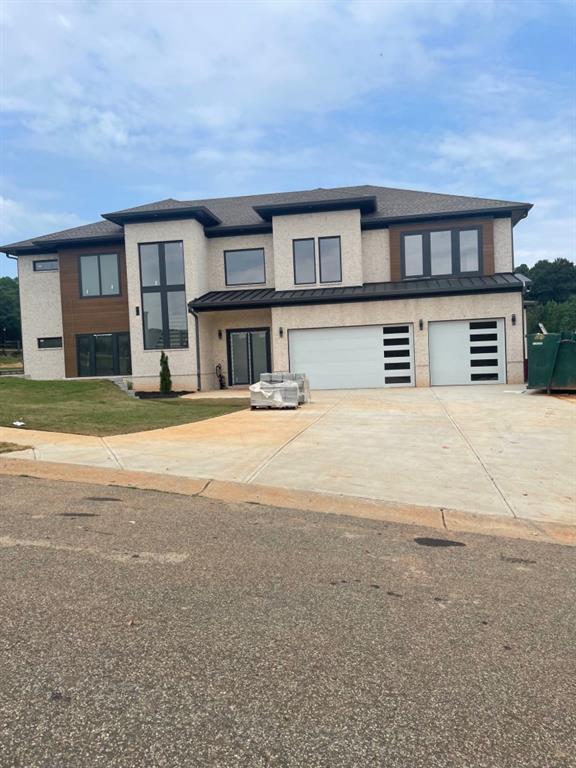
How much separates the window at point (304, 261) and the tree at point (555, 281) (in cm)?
7687

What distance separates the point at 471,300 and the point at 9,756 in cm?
2196

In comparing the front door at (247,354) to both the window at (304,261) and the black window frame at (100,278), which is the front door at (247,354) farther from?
the black window frame at (100,278)

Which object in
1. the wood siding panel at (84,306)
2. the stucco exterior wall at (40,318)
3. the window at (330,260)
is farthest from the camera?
the stucco exterior wall at (40,318)

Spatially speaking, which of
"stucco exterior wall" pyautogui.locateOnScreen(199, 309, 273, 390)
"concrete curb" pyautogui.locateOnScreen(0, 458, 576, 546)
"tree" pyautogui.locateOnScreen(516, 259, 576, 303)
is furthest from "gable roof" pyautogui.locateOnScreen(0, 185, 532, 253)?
"tree" pyautogui.locateOnScreen(516, 259, 576, 303)

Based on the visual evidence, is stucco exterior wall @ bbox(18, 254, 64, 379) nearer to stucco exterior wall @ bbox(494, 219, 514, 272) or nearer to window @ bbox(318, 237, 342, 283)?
window @ bbox(318, 237, 342, 283)

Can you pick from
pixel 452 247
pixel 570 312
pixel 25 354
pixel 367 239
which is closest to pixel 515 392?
pixel 452 247

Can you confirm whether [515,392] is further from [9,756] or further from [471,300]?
[9,756]

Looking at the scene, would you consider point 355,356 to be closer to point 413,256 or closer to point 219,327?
point 413,256

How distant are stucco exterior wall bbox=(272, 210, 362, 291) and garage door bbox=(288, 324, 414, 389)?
238 cm

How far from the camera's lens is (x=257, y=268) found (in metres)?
25.4

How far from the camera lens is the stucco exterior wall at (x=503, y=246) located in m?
23.5

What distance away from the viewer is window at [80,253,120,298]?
2511cm

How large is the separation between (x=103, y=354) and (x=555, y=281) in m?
85.6

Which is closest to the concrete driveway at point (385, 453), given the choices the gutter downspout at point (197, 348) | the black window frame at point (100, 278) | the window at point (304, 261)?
the gutter downspout at point (197, 348)
